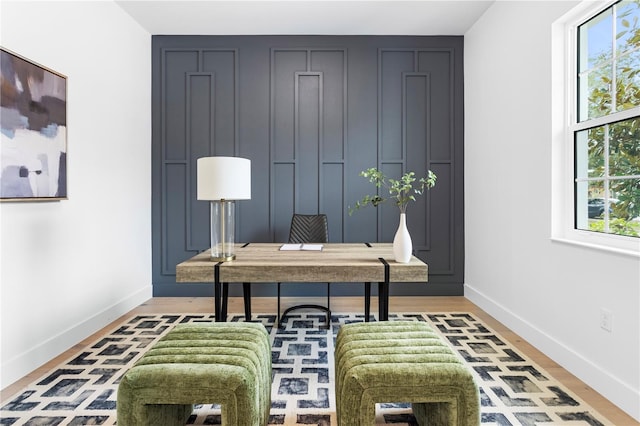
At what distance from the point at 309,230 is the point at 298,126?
3.86 ft

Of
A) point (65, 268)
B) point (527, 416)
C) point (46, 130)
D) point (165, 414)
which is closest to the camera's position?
point (165, 414)

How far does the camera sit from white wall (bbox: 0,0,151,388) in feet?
7.27

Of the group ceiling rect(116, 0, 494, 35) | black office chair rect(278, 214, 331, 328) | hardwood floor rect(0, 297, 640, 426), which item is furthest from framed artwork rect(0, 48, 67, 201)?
black office chair rect(278, 214, 331, 328)

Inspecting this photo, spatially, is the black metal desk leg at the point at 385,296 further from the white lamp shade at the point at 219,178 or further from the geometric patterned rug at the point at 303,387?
the white lamp shade at the point at 219,178

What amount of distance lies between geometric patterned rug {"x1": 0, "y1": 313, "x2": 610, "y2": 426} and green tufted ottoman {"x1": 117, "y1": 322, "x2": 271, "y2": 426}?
1.35 ft

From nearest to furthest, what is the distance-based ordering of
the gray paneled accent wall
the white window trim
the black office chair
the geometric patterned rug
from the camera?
the geometric patterned rug → the white window trim → the black office chair → the gray paneled accent wall

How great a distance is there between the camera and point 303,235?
11.3 feet

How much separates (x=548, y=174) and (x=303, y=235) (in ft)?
6.51

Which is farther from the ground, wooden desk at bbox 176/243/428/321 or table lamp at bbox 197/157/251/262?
table lamp at bbox 197/157/251/262

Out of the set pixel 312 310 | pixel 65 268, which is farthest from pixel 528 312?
pixel 65 268

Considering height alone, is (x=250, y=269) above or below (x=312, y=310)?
above

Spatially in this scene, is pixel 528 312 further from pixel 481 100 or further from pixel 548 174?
pixel 481 100

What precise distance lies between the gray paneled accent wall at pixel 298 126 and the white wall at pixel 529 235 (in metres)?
0.42

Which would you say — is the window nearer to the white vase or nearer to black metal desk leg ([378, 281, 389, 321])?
the white vase
